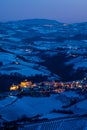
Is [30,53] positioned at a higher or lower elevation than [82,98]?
lower

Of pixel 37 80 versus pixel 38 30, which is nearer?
pixel 37 80

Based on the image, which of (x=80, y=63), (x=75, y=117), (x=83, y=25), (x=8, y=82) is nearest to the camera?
(x=75, y=117)

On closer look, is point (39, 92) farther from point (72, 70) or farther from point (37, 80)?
point (72, 70)

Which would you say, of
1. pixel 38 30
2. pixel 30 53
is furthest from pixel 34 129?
pixel 38 30

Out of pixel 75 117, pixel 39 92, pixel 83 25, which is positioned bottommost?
pixel 83 25

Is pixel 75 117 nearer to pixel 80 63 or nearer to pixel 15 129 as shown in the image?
pixel 15 129

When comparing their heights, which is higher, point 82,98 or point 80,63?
point 82,98

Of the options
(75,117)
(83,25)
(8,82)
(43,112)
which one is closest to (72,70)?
(8,82)

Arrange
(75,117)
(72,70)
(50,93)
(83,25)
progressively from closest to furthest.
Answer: (75,117) → (50,93) → (72,70) → (83,25)

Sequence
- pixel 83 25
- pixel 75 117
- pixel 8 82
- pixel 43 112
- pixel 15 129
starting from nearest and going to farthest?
1. pixel 15 129
2. pixel 75 117
3. pixel 43 112
4. pixel 8 82
5. pixel 83 25

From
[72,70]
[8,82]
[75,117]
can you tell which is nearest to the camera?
[75,117]
